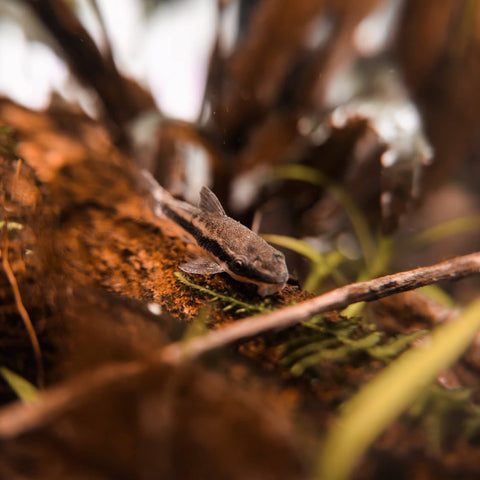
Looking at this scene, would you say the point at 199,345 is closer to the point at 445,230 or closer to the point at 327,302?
the point at 327,302

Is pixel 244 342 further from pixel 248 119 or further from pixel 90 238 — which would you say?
pixel 248 119

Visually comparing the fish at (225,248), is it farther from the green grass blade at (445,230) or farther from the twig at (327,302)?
the green grass blade at (445,230)

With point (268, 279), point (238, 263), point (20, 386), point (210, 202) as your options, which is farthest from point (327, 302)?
point (20, 386)

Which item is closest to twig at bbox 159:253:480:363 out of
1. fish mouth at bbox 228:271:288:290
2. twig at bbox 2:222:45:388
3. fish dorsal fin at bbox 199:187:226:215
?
fish mouth at bbox 228:271:288:290

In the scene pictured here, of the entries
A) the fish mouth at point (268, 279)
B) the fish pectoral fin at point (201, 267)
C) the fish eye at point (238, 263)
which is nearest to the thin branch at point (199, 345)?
the fish mouth at point (268, 279)

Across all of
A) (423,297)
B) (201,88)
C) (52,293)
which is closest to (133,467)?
(52,293)

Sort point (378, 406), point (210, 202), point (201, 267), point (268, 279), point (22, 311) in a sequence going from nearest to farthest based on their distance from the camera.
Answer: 1. point (378, 406)
2. point (22, 311)
3. point (268, 279)
4. point (201, 267)
5. point (210, 202)

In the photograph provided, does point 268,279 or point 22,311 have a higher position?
point 268,279
